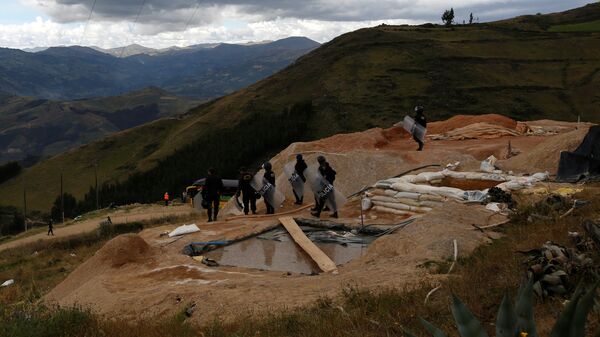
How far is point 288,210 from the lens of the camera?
59.5 feet

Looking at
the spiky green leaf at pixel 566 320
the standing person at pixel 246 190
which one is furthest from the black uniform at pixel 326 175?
the spiky green leaf at pixel 566 320

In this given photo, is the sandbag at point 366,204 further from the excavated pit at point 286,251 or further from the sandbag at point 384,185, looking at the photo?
the excavated pit at point 286,251

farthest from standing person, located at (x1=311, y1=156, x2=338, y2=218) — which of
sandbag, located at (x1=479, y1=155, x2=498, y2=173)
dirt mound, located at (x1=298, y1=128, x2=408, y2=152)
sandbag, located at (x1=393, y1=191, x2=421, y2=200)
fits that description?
dirt mound, located at (x1=298, y1=128, x2=408, y2=152)

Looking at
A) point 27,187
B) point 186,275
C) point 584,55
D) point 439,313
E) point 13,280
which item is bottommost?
point 27,187

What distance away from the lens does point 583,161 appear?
1567cm

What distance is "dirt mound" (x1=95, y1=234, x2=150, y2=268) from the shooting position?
44.1 ft

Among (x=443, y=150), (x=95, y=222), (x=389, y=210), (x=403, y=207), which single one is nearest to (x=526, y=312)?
(x=403, y=207)

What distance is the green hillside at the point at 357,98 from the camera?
100812 mm

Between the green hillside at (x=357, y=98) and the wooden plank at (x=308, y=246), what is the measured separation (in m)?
79.0

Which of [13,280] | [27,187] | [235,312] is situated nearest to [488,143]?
[235,312]

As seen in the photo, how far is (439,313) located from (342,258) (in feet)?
20.3

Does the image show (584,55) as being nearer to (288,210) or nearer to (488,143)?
(488,143)

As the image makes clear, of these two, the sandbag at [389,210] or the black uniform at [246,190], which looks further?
the black uniform at [246,190]

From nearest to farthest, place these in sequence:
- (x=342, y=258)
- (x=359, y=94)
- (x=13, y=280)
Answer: (x=342, y=258)
(x=13, y=280)
(x=359, y=94)
